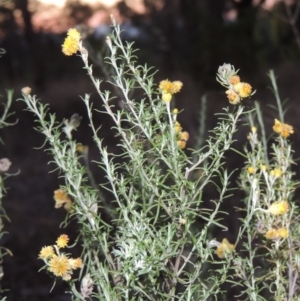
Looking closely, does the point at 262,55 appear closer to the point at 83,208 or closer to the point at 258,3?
the point at 258,3

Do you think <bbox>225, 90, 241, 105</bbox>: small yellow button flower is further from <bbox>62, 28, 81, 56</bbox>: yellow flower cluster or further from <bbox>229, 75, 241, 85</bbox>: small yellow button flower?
Answer: <bbox>62, 28, 81, 56</bbox>: yellow flower cluster

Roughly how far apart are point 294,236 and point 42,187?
3858mm

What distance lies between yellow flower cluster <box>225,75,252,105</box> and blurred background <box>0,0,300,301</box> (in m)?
0.94

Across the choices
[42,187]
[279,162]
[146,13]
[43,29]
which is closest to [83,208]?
[279,162]

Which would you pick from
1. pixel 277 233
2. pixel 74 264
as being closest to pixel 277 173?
pixel 277 233

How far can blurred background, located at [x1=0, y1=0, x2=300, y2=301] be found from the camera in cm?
338

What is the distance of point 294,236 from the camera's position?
1351mm

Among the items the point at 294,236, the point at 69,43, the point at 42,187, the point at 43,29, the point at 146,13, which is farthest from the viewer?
the point at 43,29

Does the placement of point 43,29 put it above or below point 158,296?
above

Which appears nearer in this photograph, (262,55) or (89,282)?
(89,282)

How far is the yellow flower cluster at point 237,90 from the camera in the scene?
1.06 metres

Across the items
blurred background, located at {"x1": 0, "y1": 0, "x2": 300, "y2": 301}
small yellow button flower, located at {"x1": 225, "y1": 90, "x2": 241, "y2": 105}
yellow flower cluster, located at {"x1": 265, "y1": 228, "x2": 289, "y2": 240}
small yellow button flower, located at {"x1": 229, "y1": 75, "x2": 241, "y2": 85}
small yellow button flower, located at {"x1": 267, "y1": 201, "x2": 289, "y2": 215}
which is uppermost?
blurred background, located at {"x1": 0, "y1": 0, "x2": 300, "y2": 301}

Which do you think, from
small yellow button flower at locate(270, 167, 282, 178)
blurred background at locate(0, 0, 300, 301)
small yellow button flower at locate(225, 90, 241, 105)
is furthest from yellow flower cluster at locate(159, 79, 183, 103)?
blurred background at locate(0, 0, 300, 301)

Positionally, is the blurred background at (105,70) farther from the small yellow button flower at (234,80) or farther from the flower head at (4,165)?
the small yellow button flower at (234,80)
